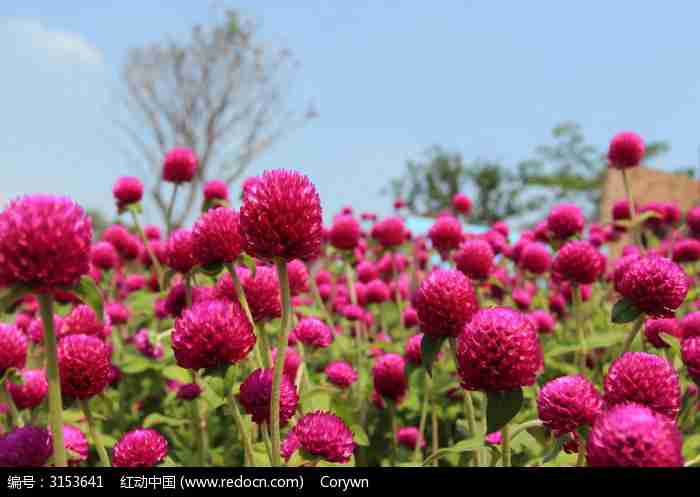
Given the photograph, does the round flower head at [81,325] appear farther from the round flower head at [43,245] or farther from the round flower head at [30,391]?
the round flower head at [43,245]

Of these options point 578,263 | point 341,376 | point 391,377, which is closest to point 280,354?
point 341,376

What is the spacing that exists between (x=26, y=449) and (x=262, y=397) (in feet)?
1.60

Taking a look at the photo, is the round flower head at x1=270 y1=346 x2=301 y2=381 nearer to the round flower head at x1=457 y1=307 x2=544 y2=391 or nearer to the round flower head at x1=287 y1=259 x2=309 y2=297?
the round flower head at x1=287 y1=259 x2=309 y2=297

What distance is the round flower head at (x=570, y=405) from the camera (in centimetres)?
120

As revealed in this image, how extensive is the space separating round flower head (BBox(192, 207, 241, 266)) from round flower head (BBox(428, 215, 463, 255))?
61.9 inches

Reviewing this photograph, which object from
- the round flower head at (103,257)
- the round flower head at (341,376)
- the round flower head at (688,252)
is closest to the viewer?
the round flower head at (341,376)

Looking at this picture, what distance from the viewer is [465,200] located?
4.73 metres

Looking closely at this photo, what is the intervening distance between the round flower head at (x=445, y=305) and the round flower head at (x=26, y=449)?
0.90 meters

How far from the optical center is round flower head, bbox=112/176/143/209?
123 inches

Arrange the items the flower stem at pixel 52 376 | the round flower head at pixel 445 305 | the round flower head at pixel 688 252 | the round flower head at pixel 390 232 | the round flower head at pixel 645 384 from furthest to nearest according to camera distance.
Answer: the round flower head at pixel 390 232 → the round flower head at pixel 688 252 → the round flower head at pixel 445 305 → the round flower head at pixel 645 384 → the flower stem at pixel 52 376

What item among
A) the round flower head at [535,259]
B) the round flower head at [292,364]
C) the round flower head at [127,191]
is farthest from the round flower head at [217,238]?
the round flower head at [535,259]
